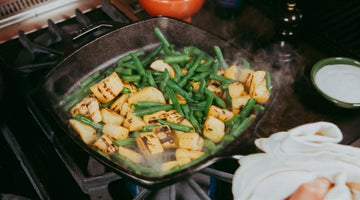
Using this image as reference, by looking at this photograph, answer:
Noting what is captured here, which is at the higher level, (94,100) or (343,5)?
(94,100)

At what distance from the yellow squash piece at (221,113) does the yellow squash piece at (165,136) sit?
7.2 inches

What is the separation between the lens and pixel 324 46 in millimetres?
1709

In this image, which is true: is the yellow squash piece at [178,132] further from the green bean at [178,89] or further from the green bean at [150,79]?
the green bean at [150,79]

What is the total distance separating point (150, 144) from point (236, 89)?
407 millimetres

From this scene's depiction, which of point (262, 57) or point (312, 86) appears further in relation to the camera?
point (262, 57)

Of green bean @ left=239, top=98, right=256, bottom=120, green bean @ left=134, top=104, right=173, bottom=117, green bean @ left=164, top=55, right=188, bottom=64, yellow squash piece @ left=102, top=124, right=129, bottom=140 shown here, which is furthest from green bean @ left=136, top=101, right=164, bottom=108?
green bean @ left=239, top=98, right=256, bottom=120

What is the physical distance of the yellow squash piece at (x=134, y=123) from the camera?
1.33m

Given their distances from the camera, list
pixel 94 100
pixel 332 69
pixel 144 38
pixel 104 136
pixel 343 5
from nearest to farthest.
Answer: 1. pixel 104 136
2. pixel 94 100
3. pixel 332 69
4. pixel 144 38
5. pixel 343 5

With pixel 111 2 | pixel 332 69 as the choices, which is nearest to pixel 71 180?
pixel 111 2

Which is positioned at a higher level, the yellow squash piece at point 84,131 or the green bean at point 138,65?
the green bean at point 138,65

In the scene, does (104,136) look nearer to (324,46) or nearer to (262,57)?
(262,57)

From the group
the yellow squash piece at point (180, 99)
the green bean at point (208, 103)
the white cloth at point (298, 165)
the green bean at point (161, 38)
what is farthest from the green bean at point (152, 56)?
the white cloth at point (298, 165)

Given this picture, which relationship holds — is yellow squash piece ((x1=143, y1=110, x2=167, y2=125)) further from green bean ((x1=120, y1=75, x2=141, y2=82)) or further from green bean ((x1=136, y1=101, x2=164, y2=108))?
green bean ((x1=120, y1=75, x2=141, y2=82))

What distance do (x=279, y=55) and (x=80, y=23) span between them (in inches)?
38.4
